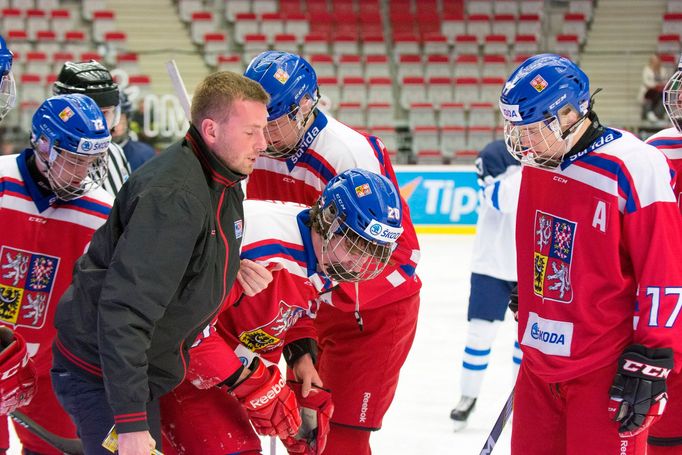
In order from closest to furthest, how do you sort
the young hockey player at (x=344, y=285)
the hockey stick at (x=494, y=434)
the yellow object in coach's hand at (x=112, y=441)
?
the yellow object in coach's hand at (x=112, y=441) < the young hockey player at (x=344, y=285) < the hockey stick at (x=494, y=434)

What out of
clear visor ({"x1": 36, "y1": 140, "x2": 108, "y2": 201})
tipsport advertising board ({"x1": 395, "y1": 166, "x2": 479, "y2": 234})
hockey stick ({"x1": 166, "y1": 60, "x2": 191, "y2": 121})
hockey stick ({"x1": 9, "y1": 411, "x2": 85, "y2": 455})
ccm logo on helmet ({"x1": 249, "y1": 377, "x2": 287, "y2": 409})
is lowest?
tipsport advertising board ({"x1": 395, "y1": 166, "x2": 479, "y2": 234})

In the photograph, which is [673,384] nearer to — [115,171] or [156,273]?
[156,273]

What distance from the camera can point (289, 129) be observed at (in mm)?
2779

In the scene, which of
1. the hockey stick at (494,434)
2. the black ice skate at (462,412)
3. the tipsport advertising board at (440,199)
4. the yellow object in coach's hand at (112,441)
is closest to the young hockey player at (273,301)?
the yellow object in coach's hand at (112,441)

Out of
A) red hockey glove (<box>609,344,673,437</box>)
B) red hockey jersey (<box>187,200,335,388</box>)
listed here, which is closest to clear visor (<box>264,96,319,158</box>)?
red hockey jersey (<box>187,200,335,388</box>)

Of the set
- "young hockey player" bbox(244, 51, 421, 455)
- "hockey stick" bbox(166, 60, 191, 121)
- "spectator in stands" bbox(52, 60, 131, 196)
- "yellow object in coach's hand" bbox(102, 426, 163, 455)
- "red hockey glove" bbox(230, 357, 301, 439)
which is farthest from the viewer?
"spectator in stands" bbox(52, 60, 131, 196)

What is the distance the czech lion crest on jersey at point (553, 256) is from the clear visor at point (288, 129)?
2.60 ft

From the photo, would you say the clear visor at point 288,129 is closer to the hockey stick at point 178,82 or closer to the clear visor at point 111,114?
the hockey stick at point 178,82

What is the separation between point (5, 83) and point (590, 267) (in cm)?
186

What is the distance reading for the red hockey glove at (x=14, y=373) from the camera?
2.42 meters

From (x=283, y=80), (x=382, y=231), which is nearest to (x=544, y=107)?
(x=382, y=231)

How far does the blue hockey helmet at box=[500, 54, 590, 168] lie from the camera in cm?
229

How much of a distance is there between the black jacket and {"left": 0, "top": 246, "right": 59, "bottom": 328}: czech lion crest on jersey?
535 mm

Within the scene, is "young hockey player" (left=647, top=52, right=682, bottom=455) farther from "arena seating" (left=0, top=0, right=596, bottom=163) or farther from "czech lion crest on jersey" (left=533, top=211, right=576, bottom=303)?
"arena seating" (left=0, top=0, right=596, bottom=163)
